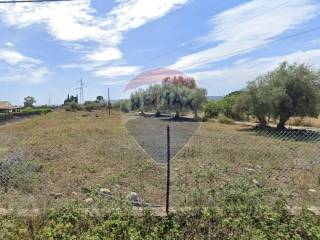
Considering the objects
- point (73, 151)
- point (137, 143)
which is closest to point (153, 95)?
point (137, 143)

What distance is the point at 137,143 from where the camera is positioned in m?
13.5

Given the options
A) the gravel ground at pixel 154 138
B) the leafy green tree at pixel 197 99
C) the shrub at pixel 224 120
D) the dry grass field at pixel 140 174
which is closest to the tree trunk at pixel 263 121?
the shrub at pixel 224 120

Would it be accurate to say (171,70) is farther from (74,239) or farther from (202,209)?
(74,239)

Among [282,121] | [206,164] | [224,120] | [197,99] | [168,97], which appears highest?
[197,99]

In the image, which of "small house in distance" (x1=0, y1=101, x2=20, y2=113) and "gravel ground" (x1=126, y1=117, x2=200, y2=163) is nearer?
"gravel ground" (x1=126, y1=117, x2=200, y2=163)

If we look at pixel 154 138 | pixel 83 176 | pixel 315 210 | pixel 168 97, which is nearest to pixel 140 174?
pixel 83 176

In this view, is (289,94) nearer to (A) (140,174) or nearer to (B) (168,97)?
(B) (168,97)

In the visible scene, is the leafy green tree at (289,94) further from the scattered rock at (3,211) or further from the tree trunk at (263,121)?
the scattered rock at (3,211)

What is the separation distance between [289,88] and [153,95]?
38.8 ft

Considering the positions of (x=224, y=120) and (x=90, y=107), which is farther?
(x=90, y=107)

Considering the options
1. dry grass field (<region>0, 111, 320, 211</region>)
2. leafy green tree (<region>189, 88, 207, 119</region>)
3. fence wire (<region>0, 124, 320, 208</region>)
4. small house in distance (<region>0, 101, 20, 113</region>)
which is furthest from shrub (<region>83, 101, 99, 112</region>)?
dry grass field (<region>0, 111, 320, 211</region>)

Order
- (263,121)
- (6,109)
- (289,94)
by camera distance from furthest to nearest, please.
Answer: (6,109) < (263,121) < (289,94)

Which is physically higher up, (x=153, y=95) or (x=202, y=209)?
(x=153, y=95)

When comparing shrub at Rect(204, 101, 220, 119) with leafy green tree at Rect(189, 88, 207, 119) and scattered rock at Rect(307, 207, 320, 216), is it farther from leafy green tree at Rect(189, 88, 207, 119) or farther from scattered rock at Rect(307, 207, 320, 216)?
scattered rock at Rect(307, 207, 320, 216)
